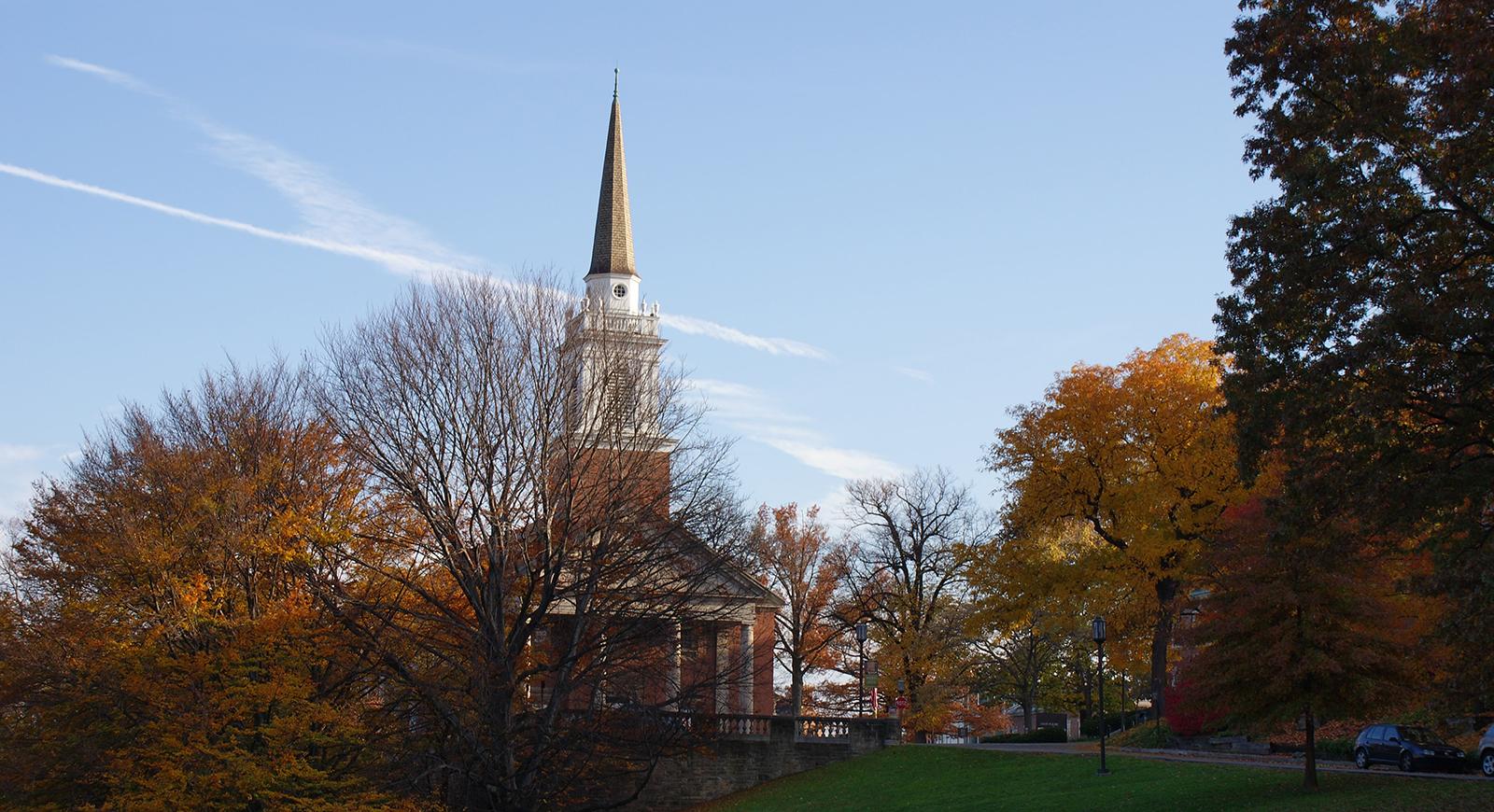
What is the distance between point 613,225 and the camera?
2441 inches

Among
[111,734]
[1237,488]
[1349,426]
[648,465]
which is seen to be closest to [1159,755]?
[1237,488]

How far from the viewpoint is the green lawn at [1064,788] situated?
24.0 metres

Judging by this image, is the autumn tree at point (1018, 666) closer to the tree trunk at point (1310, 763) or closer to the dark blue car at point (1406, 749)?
the dark blue car at point (1406, 749)

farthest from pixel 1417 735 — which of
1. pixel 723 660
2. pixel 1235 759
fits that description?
pixel 723 660

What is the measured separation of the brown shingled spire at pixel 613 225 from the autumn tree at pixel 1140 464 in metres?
22.0

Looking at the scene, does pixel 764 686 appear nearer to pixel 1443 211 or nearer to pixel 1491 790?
pixel 1491 790

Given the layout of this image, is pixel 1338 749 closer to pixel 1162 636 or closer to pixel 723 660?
pixel 1162 636

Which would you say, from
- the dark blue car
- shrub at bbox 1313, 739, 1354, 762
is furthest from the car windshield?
shrub at bbox 1313, 739, 1354, 762

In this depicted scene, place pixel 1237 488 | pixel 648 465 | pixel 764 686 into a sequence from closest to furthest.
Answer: pixel 648 465, pixel 1237 488, pixel 764 686

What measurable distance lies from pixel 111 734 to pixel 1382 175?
28.7 metres

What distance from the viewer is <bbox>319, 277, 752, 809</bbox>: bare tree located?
3136 centimetres

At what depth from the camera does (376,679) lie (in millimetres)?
32531

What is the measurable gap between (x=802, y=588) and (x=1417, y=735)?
122 ft

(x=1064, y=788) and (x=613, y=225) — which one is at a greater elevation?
(x=613, y=225)
